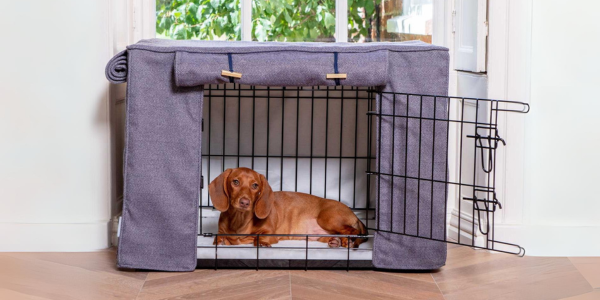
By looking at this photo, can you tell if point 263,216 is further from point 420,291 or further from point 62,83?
point 62,83

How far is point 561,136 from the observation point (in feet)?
9.96

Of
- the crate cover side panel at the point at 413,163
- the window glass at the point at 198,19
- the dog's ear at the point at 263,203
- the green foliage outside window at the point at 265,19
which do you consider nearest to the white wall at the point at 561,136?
the crate cover side panel at the point at 413,163

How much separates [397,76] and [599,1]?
0.97m

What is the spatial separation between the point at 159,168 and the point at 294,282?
2.13 ft

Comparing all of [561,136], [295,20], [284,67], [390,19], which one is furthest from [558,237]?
[295,20]

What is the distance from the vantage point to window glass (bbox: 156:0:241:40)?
343cm

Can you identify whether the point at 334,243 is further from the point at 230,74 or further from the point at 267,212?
→ the point at 230,74

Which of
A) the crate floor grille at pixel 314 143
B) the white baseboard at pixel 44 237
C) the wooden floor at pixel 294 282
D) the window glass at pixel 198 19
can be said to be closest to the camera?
the wooden floor at pixel 294 282

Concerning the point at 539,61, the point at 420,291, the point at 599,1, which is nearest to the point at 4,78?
the point at 420,291

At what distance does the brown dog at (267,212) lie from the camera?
283 centimetres

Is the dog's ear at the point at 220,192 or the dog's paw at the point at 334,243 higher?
the dog's ear at the point at 220,192

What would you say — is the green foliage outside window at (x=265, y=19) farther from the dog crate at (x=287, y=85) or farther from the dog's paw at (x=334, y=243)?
the dog's paw at (x=334, y=243)

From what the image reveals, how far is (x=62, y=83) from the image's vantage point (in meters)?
3.00

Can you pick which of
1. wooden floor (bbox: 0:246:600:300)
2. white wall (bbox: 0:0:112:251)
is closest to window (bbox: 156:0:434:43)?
white wall (bbox: 0:0:112:251)
